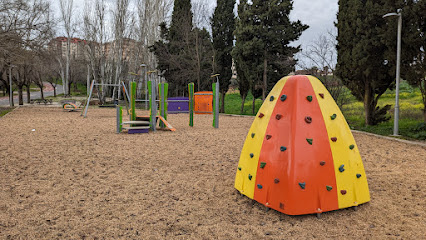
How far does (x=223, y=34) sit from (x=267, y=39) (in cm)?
595

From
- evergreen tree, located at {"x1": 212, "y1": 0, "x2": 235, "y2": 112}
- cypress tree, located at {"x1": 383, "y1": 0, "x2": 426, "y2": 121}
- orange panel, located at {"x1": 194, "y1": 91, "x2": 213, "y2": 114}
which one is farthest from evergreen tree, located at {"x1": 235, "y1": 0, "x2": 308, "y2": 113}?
cypress tree, located at {"x1": 383, "y1": 0, "x2": 426, "y2": 121}

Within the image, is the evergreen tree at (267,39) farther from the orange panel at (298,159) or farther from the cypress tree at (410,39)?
the orange panel at (298,159)

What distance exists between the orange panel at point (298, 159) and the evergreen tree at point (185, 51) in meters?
19.4

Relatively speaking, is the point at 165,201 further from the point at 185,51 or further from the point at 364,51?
the point at 185,51

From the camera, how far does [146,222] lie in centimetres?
296

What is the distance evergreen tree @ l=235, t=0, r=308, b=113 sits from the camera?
1786cm

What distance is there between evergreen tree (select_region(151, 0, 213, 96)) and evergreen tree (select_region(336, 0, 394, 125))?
11340mm

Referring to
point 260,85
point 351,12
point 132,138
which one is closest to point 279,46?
point 260,85

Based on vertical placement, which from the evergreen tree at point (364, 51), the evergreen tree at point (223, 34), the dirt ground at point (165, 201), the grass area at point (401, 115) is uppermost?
the evergreen tree at point (223, 34)

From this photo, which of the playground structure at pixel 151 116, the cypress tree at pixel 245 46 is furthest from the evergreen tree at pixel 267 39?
the playground structure at pixel 151 116

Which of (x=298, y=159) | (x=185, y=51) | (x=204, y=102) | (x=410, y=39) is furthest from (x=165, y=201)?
(x=185, y=51)

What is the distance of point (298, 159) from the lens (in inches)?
115

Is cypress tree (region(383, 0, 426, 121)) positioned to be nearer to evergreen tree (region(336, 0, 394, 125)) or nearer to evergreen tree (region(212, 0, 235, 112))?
evergreen tree (region(336, 0, 394, 125))

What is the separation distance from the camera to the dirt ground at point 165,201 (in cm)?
276
